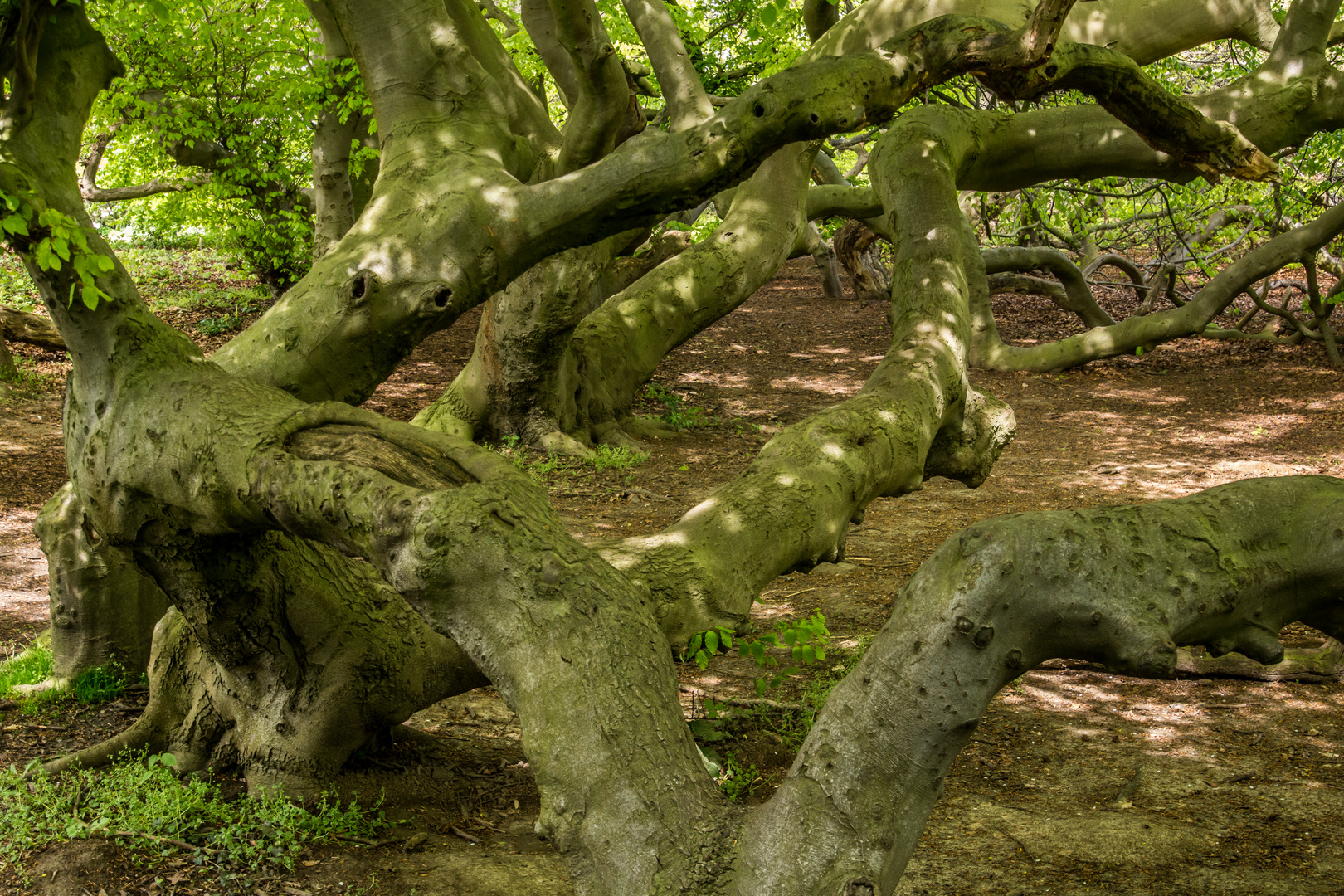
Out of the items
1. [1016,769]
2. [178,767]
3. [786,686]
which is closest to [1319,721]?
[1016,769]

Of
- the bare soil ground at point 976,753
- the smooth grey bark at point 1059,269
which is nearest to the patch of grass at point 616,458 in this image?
the bare soil ground at point 976,753

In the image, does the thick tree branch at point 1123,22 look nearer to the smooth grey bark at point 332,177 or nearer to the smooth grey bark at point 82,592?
the smooth grey bark at point 82,592

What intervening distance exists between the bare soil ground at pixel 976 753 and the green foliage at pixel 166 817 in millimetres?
82

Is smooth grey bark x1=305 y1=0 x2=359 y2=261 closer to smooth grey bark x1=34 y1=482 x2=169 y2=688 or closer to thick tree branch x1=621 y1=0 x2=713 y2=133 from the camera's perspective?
thick tree branch x1=621 y1=0 x2=713 y2=133

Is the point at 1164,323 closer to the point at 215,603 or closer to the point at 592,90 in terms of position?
the point at 592,90

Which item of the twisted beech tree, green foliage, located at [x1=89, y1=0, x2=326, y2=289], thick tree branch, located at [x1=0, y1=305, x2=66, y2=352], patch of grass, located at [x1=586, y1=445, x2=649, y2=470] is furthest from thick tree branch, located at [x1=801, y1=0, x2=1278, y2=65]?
thick tree branch, located at [x1=0, y1=305, x2=66, y2=352]

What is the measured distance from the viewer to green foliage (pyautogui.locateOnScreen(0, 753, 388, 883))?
10.4ft

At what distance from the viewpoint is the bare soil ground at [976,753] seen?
3.29 meters

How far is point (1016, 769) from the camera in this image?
169 inches

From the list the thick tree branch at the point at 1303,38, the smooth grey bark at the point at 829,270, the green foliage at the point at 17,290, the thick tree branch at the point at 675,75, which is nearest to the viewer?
the thick tree branch at the point at 1303,38

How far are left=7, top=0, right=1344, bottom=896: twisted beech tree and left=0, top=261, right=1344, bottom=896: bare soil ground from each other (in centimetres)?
52

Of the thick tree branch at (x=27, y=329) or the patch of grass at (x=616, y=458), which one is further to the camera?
the thick tree branch at (x=27, y=329)

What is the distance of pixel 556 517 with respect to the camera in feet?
8.92

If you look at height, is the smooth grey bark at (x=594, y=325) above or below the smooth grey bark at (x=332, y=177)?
below
